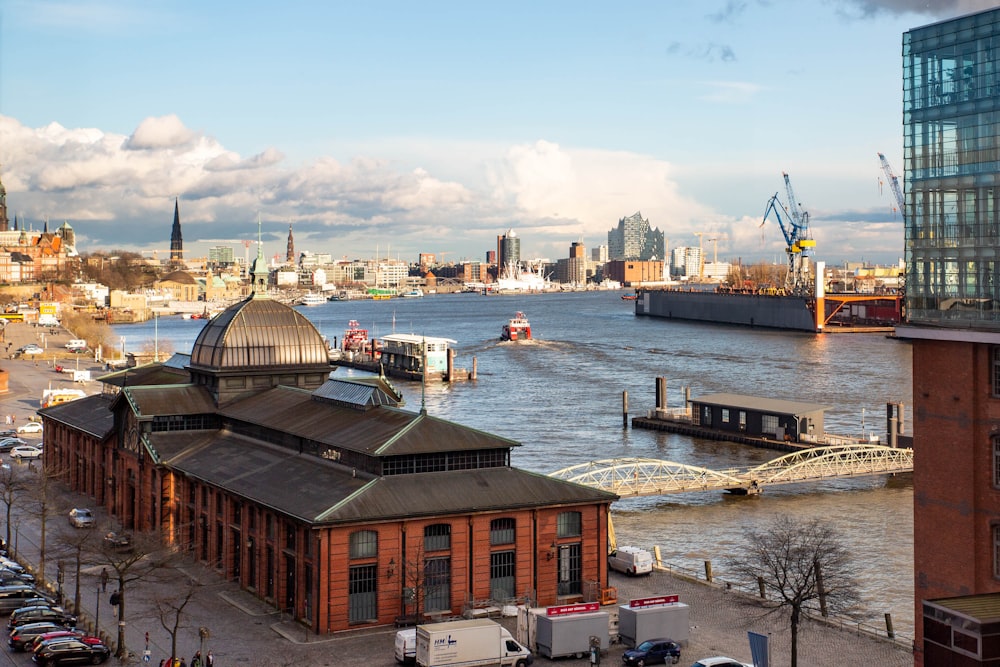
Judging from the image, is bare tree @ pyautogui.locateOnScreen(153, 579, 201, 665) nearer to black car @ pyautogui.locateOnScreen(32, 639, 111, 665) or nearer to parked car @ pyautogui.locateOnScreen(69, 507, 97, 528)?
black car @ pyautogui.locateOnScreen(32, 639, 111, 665)

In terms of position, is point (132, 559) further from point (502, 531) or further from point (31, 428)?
point (31, 428)

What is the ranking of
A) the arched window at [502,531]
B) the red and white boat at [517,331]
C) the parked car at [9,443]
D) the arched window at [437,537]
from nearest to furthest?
1. the arched window at [437,537]
2. the arched window at [502,531]
3. the parked car at [9,443]
4. the red and white boat at [517,331]

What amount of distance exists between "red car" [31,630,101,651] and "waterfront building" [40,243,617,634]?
638 centimetres

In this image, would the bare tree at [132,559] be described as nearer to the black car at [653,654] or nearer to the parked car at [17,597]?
the parked car at [17,597]

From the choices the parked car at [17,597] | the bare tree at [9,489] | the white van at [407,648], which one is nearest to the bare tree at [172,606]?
→ the parked car at [17,597]

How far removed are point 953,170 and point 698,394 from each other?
83440mm

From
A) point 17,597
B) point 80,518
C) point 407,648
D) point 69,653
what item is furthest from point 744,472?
point 69,653

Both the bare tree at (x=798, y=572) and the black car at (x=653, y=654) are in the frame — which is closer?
the black car at (x=653, y=654)

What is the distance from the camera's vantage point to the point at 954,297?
107ft

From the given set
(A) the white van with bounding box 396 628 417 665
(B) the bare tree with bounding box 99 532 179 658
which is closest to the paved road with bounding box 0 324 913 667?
(A) the white van with bounding box 396 628 417 665

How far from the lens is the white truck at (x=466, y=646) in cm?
3316

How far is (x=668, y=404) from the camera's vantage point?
109438 millimetres

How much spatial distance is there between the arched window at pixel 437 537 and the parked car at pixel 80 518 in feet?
65.3

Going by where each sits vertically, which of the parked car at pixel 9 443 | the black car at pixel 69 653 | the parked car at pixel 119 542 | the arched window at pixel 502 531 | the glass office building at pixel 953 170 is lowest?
the black car at pixel 69 653
